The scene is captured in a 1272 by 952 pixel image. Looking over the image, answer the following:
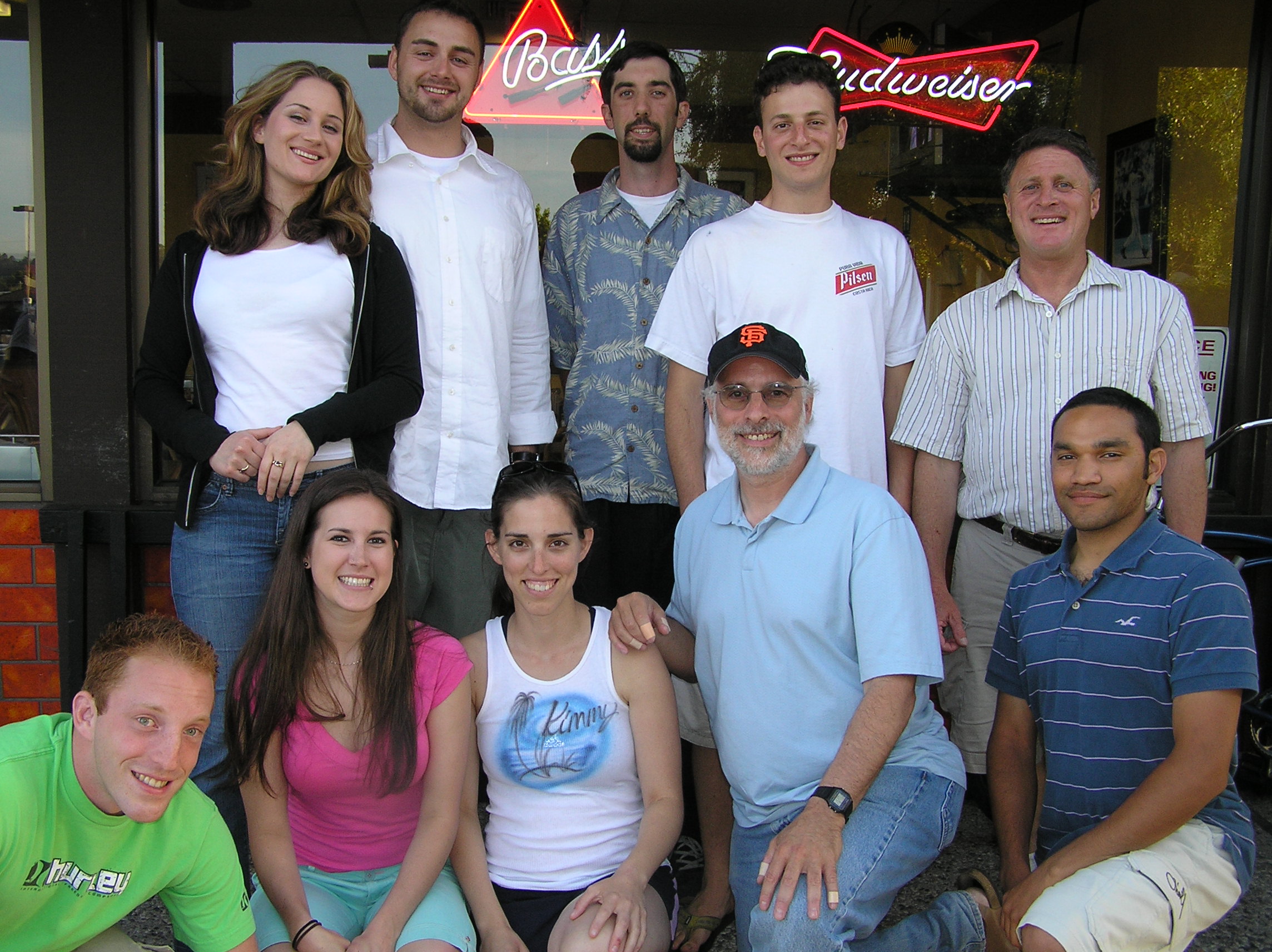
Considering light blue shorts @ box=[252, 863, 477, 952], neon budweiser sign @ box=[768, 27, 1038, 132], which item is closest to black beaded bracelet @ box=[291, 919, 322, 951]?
light blue shorts @ box=[252, 863, 477, 952]

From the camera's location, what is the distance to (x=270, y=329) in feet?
8.84

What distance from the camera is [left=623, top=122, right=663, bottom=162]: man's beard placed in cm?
352

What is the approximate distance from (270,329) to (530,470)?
30.3 inches

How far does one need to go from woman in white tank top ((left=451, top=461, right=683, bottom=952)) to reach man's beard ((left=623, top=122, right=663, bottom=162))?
1434mm

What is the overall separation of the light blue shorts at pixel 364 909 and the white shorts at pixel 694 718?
→ 2.83 feet

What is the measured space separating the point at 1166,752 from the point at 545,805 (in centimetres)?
141

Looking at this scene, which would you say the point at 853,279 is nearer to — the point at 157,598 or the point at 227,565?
the point at 227,565

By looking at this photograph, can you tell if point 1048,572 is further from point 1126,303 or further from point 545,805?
point 545,805

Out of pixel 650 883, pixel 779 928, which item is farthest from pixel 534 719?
pixel 779 928

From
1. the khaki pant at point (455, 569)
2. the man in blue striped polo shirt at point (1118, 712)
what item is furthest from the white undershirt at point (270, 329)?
the man in blue striped polo shirt at point (1118, 712)

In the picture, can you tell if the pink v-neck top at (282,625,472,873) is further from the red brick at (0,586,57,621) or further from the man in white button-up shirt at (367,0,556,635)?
the red brick at (0,586,57,621)

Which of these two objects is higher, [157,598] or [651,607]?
[651,607]

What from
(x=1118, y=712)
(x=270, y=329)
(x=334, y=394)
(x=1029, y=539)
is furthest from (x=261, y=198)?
(x=1118, y=712)

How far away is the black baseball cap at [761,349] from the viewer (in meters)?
2.58
